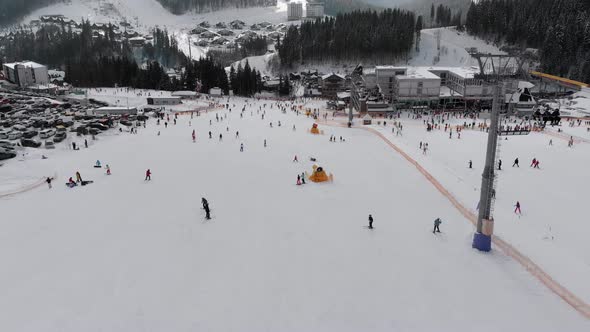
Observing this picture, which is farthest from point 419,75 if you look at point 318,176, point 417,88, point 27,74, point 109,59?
point 27,74

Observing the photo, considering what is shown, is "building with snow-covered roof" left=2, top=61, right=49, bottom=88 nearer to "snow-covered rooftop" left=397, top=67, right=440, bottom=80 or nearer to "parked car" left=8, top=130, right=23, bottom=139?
"parked car" left=8, top=130, right=23, bottom=139

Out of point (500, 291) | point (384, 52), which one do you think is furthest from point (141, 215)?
point (384, 52)

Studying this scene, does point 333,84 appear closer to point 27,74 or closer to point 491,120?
point 27,74

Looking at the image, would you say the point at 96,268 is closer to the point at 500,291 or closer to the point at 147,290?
the point at 147,290

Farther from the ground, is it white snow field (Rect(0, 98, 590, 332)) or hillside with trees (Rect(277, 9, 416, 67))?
hillside with trees (Rect(277, 9, 416, 67))

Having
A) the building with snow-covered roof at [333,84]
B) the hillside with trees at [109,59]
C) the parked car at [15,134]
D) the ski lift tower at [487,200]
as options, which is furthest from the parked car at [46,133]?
the building with snow-covered roof at [333,84]

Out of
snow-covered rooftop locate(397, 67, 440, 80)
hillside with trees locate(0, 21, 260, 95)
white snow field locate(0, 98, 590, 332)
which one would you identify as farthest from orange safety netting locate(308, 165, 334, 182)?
hillside with trees locate(0, 21, 260, 95)
